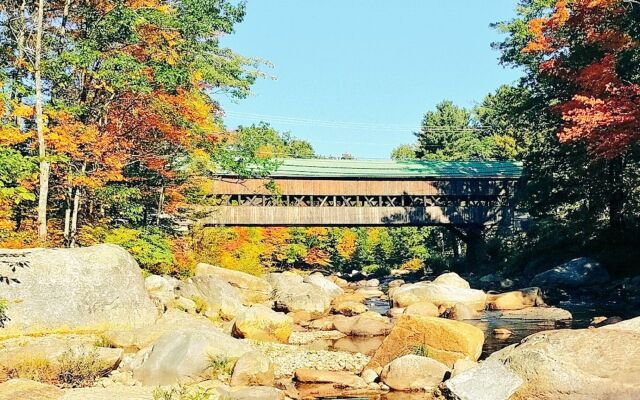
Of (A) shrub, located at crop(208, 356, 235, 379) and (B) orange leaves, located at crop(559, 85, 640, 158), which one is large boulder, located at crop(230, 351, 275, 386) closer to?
(A) shrub, located at crop(208, 356, 235, 379)

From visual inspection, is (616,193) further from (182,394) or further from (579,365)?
(182,394)

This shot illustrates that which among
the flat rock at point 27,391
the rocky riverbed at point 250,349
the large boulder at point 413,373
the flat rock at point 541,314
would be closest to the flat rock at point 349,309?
the rocky riverbed at point 250,349

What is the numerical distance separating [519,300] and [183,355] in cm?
1257

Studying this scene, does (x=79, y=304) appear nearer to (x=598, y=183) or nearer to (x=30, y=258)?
(x=30, y=258)

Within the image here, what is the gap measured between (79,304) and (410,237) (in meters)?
36.1

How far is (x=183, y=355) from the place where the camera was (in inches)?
336

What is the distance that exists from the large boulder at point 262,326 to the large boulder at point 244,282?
22.4 feet

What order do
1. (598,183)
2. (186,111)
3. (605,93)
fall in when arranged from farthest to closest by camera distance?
(598,183) < (605,93) < (186,111)

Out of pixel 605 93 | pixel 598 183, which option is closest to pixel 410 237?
pixel 598 183

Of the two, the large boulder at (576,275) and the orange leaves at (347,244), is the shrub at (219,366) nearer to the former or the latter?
the large boulder at (576,275)

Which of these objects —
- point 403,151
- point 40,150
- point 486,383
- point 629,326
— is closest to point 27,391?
point 486,383

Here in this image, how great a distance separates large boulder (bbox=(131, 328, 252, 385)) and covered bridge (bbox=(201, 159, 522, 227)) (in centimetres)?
1945

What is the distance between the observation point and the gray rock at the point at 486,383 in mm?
6930

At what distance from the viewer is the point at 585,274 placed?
20484 mm
